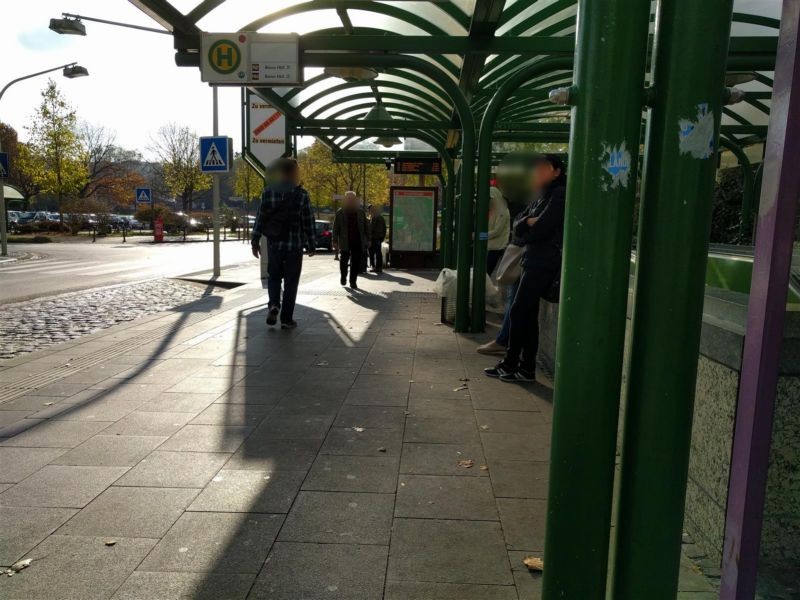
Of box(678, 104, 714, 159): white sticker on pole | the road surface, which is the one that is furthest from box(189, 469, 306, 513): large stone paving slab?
the road surface

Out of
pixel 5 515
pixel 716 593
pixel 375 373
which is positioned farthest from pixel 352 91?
pixel 716 593

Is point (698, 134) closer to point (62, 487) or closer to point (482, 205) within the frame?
point (62, 487)

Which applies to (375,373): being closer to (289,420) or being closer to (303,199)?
(289,420)

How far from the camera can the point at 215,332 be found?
748 cm

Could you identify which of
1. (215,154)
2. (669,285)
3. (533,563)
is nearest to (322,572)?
(533,563)

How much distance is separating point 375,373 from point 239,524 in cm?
283

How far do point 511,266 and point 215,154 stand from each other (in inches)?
356

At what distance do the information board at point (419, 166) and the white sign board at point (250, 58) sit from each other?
9106 mm

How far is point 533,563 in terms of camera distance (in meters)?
2.43

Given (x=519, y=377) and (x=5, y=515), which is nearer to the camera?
(x=5, y=515)

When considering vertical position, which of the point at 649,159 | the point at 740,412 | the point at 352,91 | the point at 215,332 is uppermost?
the point at 352,91

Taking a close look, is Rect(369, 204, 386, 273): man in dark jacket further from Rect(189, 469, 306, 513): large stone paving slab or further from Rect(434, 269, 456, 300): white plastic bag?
Rect(189, 469, 306, 513): large stone paving slab

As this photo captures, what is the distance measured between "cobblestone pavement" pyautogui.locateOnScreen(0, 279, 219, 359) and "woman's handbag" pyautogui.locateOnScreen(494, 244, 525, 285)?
15.9 ft

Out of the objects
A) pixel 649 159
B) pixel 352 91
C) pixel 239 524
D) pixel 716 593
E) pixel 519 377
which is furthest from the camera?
pixel 352 91
